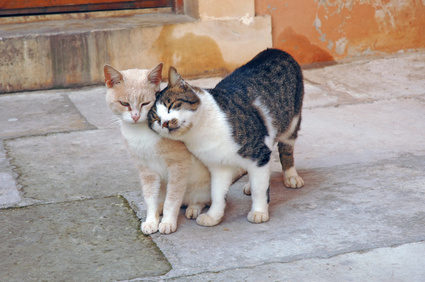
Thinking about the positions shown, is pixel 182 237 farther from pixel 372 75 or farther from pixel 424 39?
pixel 424 39

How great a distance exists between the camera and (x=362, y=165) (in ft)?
12.4

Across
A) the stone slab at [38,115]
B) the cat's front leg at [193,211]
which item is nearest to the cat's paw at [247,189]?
the cat's front leg at [193,211]

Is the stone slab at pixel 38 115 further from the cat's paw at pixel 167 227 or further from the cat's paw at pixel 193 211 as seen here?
the cat's paw at pixel 167 227

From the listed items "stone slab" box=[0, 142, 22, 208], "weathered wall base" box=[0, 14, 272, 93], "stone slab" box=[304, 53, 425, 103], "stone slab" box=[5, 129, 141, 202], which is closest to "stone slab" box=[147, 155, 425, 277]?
"stone slab" box=[5, 129, 141, 202]

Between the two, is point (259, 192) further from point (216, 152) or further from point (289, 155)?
point (289, 155)

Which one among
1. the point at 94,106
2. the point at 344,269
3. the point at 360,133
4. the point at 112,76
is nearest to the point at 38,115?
the point at 94,106

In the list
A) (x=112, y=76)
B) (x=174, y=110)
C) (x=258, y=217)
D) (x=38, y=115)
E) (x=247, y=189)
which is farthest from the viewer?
(x=38, y=115)

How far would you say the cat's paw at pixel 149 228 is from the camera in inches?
117

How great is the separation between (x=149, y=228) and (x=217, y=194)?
1.32 ft

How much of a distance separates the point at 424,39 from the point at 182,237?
15.3ft

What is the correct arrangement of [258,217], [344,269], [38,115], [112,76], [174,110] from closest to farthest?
[344,269] → [174,110] → [112,76] → [258,217] → [38,115]

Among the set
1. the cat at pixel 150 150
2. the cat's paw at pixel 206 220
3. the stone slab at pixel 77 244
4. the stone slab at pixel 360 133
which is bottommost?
the stone slab at pixel 77 244

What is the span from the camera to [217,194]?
10.1ft

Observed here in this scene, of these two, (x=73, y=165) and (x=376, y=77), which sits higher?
(x=376, y=77)
